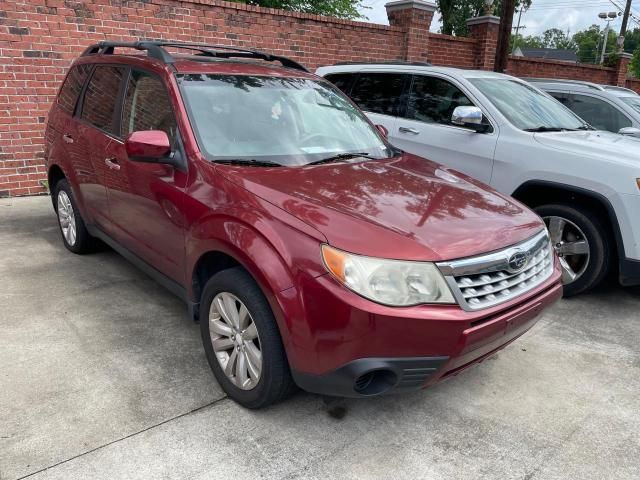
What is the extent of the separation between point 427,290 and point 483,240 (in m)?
0.44

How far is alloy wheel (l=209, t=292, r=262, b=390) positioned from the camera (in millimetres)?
2605

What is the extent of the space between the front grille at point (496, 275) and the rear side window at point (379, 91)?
342cm

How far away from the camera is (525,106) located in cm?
528

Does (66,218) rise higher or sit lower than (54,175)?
lower

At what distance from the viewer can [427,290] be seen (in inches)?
89.5

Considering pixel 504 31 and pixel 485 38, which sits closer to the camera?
pixel 504 31

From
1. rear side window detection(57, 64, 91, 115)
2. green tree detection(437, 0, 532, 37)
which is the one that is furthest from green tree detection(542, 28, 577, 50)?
rear side window detection(57, 64, 91, 115)

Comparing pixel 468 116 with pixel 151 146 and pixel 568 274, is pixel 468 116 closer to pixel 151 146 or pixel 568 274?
pixel 568 274

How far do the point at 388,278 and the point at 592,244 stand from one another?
2757mm

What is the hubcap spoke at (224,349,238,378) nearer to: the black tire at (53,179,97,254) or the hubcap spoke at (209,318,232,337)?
the hubcap spoke at (209,318,232,337)

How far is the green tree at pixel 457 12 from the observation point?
93.1ft

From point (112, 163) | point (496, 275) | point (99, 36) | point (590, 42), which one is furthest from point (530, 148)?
point (590, 42)

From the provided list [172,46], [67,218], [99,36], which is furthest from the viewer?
[99,36]

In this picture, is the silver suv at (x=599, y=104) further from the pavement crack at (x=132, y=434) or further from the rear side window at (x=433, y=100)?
the pavement crack at (x=132, y=434)
